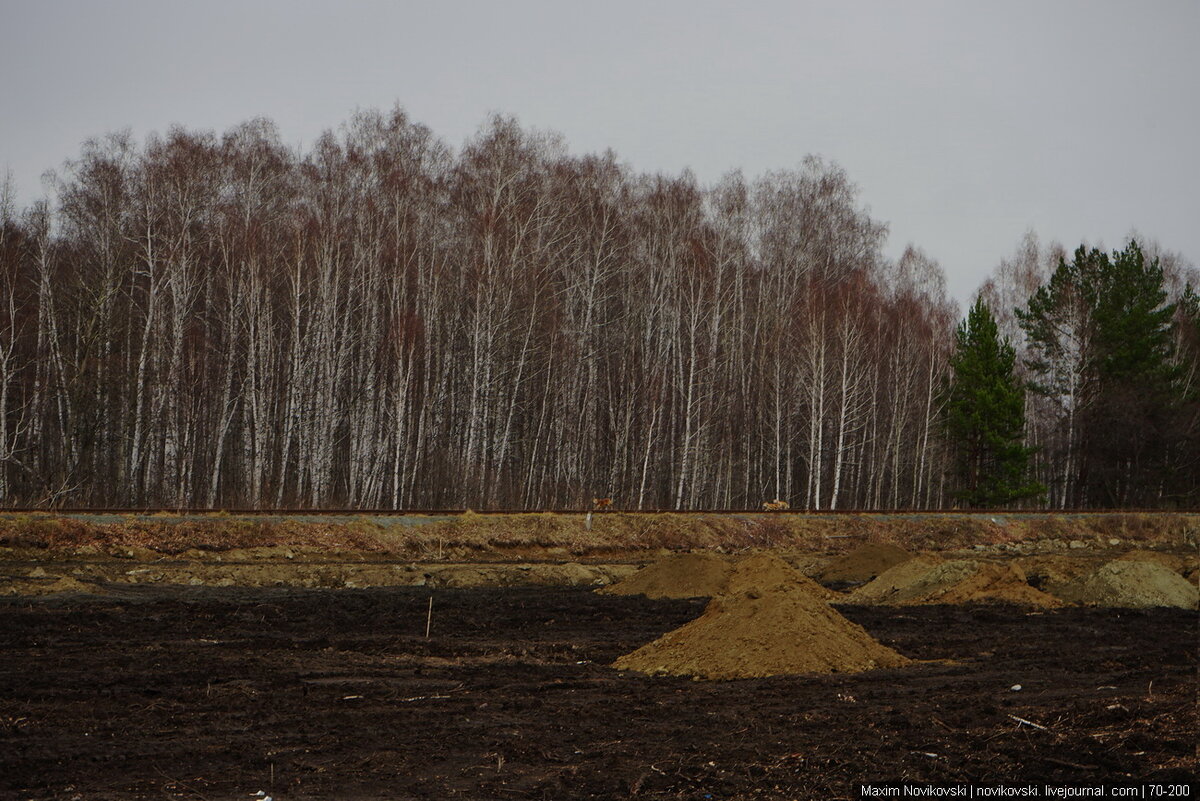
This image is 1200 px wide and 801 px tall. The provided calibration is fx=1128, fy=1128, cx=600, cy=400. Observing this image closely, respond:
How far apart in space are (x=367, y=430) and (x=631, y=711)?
89.7ft

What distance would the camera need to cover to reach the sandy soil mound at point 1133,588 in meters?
20.2

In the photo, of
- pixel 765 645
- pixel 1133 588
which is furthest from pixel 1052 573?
pixel 765 645

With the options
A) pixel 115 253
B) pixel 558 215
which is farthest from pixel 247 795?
pixel 558 215

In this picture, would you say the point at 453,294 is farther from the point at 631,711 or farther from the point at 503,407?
the point at 631,711

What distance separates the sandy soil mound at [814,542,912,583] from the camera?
83.3 ft

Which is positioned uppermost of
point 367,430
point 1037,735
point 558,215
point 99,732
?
point 558,215

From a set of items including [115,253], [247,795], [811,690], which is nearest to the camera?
[247,795]

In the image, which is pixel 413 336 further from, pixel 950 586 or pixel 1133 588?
pixel 1133 588

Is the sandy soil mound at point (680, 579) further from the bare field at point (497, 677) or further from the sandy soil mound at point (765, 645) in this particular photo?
the sandy soil mound at point (765, 645)

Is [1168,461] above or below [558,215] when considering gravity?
below

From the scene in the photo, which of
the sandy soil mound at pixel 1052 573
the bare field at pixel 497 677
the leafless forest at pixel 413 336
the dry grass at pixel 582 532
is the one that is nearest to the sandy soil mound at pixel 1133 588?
the bare field at pixel 497 677

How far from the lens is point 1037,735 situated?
8.87 metres

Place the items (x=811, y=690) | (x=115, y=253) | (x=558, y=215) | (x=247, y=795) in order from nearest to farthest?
1. (x=247, y=795)
2. (x=811, y=690)
3. (x=115, y=253)
4. (x=558, y=215)

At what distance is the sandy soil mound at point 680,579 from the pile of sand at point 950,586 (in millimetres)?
2602
